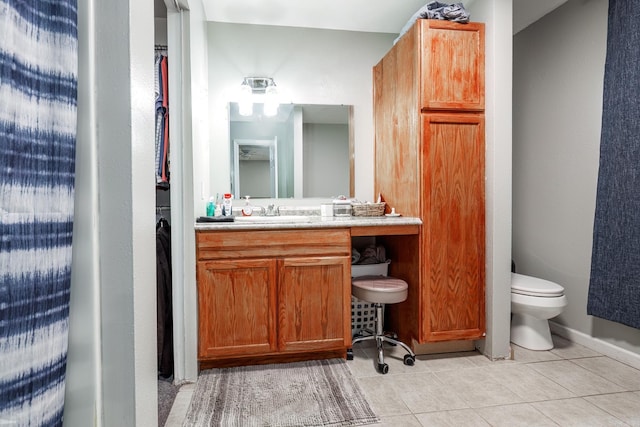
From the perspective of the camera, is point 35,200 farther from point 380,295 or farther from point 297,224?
point 380,295

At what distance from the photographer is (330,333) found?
223cm

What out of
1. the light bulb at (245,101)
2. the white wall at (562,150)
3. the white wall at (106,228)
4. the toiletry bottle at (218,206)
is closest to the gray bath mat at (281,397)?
the white wall at (106,228)

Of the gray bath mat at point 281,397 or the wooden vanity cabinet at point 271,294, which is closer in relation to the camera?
the gray bath mat at point 281,397

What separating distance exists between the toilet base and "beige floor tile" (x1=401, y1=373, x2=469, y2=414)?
830mm

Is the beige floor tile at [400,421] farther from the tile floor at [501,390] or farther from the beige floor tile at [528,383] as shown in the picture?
the beige floor tile at [528,383]

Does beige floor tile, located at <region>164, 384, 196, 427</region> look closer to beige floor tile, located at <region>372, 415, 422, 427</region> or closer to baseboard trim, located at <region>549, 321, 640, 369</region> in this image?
beige floor tile, located at <region>372, 415, 422, 427</region>

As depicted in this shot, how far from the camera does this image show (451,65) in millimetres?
2240

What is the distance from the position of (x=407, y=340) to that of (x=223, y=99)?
234 cm

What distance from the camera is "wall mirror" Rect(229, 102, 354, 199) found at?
290 cm

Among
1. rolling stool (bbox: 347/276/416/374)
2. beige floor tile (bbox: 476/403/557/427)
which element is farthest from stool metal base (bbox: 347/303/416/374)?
beige floor tile (bbox: 476/403/557/427)

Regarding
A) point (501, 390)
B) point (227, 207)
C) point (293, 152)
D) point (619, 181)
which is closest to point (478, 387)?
point (501, 390)

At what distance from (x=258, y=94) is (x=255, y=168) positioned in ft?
2.01

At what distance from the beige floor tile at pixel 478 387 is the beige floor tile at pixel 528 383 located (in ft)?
0.12

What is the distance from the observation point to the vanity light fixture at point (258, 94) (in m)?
2.86
